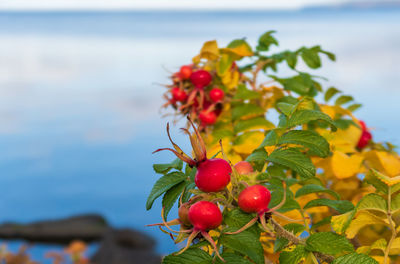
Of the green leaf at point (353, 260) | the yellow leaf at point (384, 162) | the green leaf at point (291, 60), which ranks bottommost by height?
the green leaf at point (353, 260)

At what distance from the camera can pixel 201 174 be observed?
54 centimetres

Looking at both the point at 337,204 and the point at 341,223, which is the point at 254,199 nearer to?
the point at 341,223

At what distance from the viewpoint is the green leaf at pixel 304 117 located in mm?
655

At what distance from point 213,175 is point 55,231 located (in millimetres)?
5590

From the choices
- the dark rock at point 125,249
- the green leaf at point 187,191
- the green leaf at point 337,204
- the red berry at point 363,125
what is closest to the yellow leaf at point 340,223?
the green leaf at point 337,204

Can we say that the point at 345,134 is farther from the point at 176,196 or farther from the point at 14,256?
the point at 14,256

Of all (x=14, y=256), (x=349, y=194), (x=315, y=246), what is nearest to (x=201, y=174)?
(x=315, y=246)

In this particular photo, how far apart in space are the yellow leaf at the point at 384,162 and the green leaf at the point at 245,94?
0.99 feet

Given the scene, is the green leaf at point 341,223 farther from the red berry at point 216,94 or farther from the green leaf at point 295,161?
the red berry at point 216,94

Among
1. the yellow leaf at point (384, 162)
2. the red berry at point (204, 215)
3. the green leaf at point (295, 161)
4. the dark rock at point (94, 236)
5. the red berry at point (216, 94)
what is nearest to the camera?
the red berry at point (204, 215)

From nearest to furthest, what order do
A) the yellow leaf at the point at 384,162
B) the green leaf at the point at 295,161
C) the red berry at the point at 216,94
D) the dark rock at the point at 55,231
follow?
the green leaf at the point at 295,161
the yellow leaf at the point at 384,162
the red berry at the point at 216,94
the dark rock at the point at 55,231

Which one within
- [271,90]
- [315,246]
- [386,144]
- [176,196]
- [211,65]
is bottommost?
[315,246]

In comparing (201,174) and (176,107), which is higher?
(176,107)

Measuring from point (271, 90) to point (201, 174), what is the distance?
0.66m
